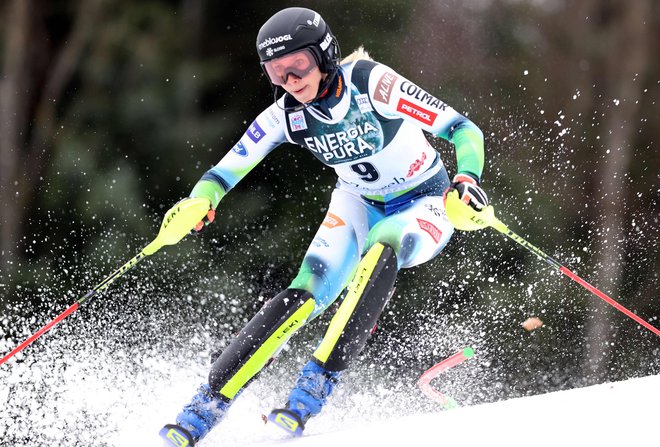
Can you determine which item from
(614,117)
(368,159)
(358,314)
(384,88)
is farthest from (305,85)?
(614,117)

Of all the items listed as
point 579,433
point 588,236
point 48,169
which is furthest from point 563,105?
point 579,433

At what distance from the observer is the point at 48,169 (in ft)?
29.2

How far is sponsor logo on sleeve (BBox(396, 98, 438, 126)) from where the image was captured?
10.0 feet

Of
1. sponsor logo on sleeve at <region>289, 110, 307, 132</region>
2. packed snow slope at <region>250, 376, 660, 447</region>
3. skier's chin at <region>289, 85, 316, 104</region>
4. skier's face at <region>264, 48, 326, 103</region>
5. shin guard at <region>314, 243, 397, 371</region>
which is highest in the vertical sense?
skier's face at <region>264, 48, 326, 103</region>

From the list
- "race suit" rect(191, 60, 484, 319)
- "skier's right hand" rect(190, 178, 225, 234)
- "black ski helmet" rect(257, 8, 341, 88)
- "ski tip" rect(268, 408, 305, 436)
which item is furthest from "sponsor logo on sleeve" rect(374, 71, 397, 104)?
"ski tip" rect(268, 408, 305, 436)

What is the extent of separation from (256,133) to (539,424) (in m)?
1.61

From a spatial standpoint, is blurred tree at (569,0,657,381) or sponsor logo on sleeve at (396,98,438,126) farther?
blurred tree at (569,0,657,381)

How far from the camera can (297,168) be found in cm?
786

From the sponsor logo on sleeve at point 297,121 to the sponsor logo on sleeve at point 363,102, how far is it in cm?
21

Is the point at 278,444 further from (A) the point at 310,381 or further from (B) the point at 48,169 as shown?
(B) the point at 48,169

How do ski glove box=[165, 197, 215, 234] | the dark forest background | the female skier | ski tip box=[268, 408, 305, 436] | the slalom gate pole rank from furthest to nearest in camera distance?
the dark forest background
the slalom gate pole
ski glove box=[165, 197, 215, 234]
the female skier
ski tip box=[268, 408, 305, 436]

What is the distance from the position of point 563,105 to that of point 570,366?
3.09m

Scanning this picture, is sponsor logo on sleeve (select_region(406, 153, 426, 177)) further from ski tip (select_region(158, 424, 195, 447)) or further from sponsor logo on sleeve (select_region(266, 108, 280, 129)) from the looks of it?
ski tip (select_region(158, 424, 195, 447))

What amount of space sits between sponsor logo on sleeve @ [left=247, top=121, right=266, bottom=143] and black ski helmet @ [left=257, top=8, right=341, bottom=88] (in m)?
0.35
